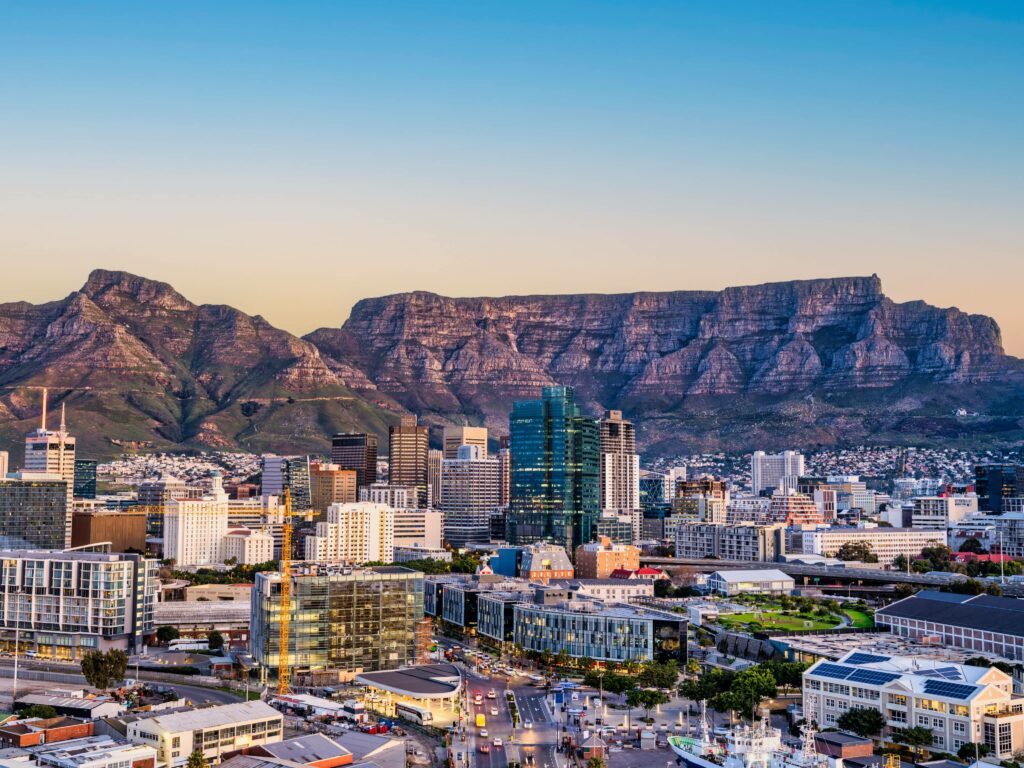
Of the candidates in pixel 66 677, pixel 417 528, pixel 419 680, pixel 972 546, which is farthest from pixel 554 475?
pixel 66 677

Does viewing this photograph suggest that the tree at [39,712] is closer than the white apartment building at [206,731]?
No

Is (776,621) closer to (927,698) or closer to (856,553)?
(927,698)

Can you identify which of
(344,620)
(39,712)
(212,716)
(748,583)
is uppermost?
(344,620)

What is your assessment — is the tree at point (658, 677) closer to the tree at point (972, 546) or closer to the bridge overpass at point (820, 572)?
the bridge overpass at point (820, 572)

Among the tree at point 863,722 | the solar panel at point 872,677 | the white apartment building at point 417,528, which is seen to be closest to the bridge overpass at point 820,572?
the white apartment building at point 417,528

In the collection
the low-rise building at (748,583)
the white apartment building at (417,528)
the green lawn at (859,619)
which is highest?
the white apartment building at (417,528)
